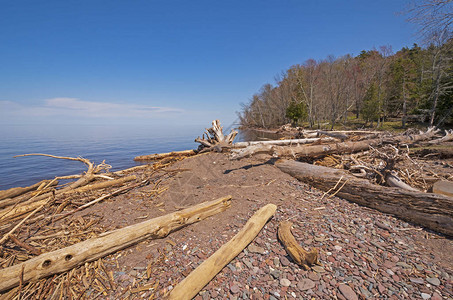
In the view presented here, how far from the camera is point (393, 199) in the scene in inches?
149

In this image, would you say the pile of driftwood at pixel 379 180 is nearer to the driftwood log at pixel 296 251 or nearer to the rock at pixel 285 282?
the driftwood log at pixel 296 251

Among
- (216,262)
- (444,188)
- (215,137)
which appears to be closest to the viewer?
(216,262)

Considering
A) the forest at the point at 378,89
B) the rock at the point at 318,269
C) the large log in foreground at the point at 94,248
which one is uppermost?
the forest at the point at 378,89

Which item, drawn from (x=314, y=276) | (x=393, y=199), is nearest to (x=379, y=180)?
(x=393, y=199)

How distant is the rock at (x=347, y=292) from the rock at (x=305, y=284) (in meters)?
0.34

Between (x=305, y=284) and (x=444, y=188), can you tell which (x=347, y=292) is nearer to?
(x=305, y=284)

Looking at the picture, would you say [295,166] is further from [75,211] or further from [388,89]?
[388,89]

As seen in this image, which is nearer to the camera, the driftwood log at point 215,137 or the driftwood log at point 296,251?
the driftwood log at point 296,251

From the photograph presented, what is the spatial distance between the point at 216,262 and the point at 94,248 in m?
1.97

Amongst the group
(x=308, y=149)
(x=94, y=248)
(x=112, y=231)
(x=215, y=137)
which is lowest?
(x=94, y=248)

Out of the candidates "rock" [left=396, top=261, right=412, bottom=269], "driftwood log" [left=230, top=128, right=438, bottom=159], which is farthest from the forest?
"rock" [left=396, top=261, right=412, bottom=269]

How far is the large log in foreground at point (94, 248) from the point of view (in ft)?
7.71

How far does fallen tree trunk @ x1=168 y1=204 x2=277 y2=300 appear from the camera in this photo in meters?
2.21

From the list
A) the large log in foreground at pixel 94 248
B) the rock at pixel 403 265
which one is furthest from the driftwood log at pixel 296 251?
the large log in foreground at pixel 94 248
